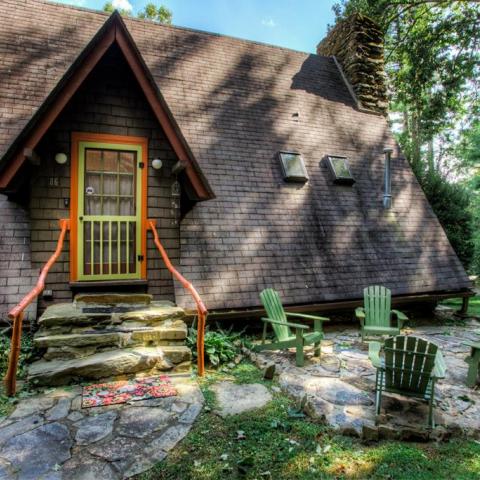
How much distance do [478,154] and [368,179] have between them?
7.41 metres

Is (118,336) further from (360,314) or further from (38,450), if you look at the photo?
(360,314)

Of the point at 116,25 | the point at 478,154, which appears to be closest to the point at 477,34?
the point at 478,154

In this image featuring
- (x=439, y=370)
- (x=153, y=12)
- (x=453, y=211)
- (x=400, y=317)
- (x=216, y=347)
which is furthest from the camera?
(x=153, y=12)

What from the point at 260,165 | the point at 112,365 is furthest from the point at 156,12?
the point at 112,365

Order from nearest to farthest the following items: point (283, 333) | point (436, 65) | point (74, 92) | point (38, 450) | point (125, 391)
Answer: point (38, 450) < point (125, 391) < point (74, 92) < point (283, 333) < point (436, 65)

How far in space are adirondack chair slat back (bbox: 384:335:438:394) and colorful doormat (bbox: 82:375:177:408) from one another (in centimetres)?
227

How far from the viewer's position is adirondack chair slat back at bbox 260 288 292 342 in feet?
17.9

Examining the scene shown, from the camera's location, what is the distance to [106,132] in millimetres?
5551

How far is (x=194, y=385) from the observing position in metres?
4.18

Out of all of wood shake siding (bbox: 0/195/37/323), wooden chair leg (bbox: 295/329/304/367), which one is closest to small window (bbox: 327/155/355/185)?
wooden chair leg (bbox: 295/329/304/367)

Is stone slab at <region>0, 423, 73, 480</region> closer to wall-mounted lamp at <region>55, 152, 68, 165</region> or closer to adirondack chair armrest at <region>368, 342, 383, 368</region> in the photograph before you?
adirondack chair armrest at <region>368, 342, 383, 368</region>

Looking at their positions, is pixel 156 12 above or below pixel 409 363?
above

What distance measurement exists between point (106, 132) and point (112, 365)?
11.0ft

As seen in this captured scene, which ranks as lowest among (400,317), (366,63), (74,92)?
(400,317)
